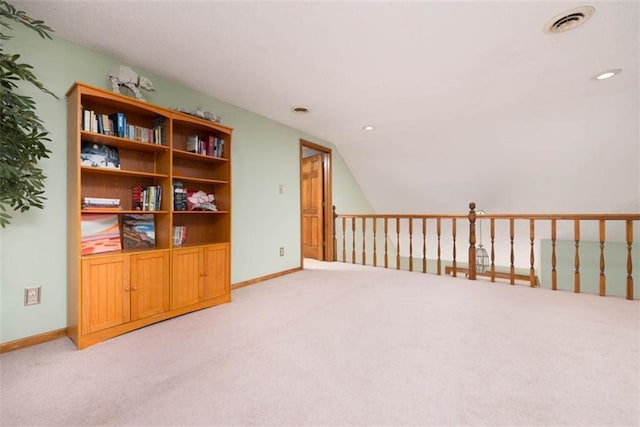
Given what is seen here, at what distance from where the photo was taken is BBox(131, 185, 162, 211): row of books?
222cm

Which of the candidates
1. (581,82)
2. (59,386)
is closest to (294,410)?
(59,386)

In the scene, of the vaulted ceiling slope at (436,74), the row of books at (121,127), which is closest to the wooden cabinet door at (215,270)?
the row of books at (121,127)

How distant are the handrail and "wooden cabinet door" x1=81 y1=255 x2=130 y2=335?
2.92 metres

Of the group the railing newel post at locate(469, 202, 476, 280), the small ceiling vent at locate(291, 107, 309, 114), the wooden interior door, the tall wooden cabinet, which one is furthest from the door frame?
the tall wooden cabinet

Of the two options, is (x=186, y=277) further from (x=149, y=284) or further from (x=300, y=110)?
(x=300, y=110)

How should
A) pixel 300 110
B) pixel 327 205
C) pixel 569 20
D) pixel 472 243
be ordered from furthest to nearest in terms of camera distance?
1. pixel 327 205
2. pixel 472 243
3. pixel 300 110
4. pixel 569 20

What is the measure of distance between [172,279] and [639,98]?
4.89 meters

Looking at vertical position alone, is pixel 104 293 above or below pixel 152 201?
below

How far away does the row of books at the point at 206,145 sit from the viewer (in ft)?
8.30

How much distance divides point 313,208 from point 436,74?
9.90 feet

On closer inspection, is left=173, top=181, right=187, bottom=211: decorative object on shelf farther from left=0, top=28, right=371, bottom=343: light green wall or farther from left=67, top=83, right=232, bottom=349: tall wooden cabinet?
left=0, top=28, right=371, bottom=343: light green wall

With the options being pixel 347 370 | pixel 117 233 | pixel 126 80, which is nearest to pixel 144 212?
pixel 117 233

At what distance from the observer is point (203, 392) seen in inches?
52.4

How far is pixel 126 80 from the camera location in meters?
2.07
